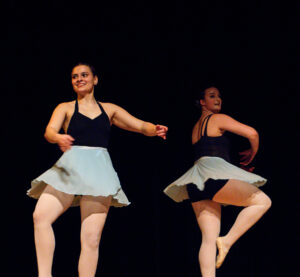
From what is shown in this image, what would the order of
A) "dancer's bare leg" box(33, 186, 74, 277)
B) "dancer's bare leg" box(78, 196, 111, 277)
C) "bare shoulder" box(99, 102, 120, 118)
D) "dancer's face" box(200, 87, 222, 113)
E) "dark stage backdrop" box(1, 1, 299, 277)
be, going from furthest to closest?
"dark stage backdrop" box(1, 1, 299, 277)
"dancer's face" box(200, 87, 222, 113)
"bare shoulder" box(99, 102, 120, 118)
"dancer's bare leg" box(78, 196, 111, 277)
"dancer's bare leg" box(33, 186, 74, 277)

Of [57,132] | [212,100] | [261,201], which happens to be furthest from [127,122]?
[261,201]

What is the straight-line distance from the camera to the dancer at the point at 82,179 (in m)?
3.11

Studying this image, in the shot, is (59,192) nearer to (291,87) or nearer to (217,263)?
(217,263)

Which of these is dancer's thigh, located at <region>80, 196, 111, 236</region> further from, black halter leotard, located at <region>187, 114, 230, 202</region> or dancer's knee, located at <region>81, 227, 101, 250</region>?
black halter leotard, located at <region>187, 114, 230, 202</region>

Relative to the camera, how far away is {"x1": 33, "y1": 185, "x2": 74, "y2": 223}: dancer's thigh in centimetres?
310

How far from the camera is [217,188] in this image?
3.41 m

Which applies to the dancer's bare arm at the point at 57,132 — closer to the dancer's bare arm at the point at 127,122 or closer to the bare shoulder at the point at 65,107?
the bare shoulder at the point at 65,107

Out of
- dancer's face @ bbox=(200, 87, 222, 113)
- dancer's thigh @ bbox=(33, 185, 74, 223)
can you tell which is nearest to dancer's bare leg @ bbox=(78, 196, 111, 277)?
dancer's thigh @ bbox=(33, 185, 74, 223)

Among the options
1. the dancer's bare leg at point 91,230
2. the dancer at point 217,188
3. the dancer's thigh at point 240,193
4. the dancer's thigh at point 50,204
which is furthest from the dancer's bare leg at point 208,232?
the dancer's thigh at point 50,204

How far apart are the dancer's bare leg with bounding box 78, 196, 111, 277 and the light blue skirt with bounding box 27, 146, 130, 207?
9 cm

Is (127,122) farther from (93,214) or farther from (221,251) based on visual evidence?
(221,251)

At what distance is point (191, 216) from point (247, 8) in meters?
1.68

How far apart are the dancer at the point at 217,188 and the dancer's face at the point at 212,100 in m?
0.13

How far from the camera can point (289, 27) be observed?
14.4ft
